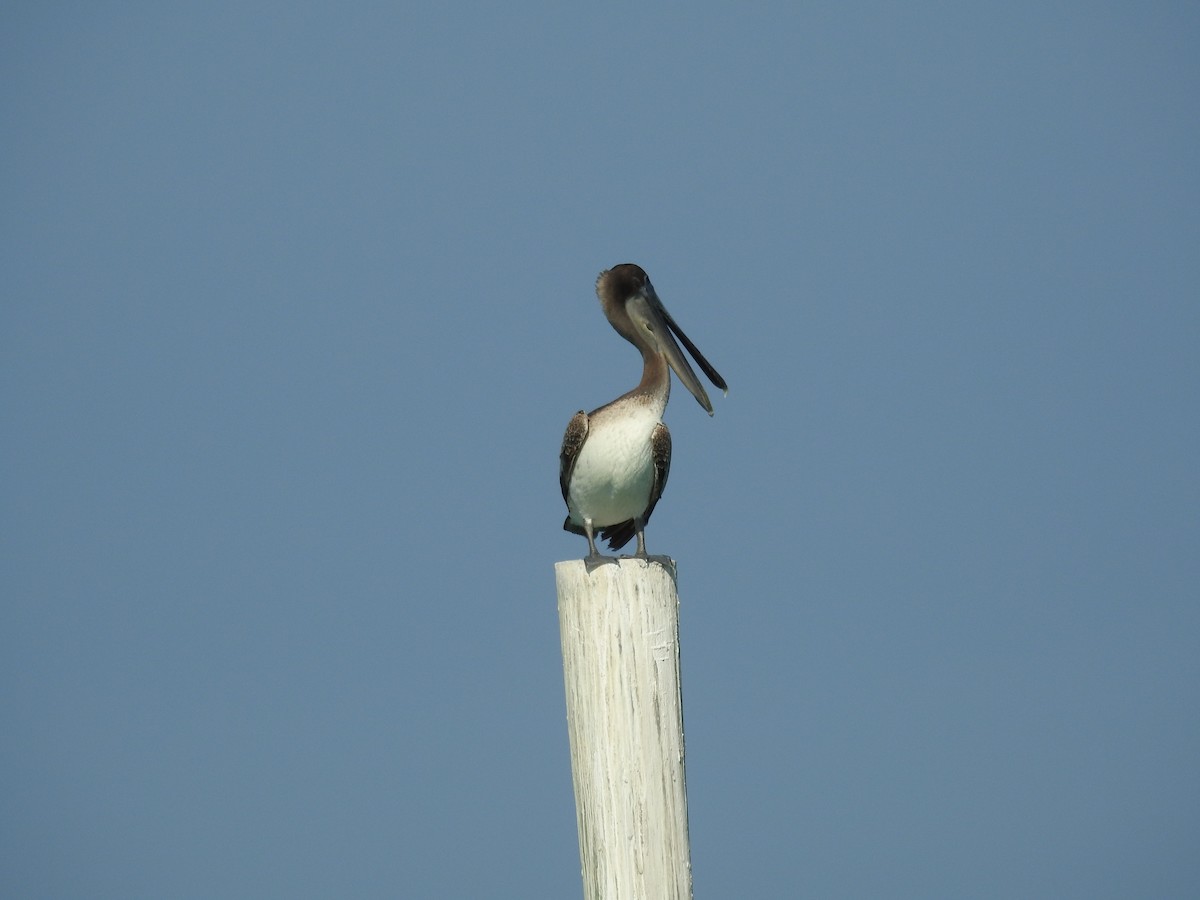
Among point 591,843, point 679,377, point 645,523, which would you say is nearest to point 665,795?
point 591,843

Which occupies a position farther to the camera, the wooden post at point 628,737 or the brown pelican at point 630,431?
the brown pelican at point 630,431

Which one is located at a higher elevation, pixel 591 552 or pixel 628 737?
pixel 591 552

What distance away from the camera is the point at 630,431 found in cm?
695

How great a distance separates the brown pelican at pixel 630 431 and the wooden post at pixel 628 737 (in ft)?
4.29

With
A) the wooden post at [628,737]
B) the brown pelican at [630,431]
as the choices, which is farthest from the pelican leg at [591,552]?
the wooden post at [628,737]

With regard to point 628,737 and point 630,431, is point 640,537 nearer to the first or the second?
point 630,431

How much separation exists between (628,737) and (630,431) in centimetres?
205

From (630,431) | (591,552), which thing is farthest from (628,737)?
(630,431)

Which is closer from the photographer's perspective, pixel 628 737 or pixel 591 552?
pixel 628 737

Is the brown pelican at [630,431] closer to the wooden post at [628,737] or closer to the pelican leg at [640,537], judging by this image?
the pelican leg at [640,537]

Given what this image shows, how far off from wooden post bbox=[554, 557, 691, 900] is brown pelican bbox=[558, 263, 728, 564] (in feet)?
4.29

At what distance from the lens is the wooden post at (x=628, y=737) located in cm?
537

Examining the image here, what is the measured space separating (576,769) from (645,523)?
197 centimetres

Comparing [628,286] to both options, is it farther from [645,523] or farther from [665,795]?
[665,795]
